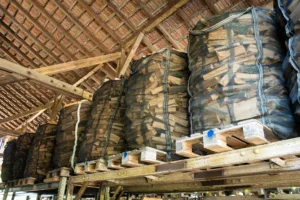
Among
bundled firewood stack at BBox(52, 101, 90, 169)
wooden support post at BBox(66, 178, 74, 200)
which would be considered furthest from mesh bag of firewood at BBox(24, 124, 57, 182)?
wooden support post at BBox(66, 178, 74, 200)

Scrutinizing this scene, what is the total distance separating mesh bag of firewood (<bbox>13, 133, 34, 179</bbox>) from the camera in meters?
6.66

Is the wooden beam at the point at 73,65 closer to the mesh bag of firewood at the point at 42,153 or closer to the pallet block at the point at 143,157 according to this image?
the mesh bag of firewood at the point at 42,153

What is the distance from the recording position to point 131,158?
295 cm

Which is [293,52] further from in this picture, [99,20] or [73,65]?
[99,20]

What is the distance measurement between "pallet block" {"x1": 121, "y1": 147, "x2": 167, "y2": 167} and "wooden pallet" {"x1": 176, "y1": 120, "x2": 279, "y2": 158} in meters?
0.42

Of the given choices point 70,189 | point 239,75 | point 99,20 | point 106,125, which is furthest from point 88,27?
point 239,75

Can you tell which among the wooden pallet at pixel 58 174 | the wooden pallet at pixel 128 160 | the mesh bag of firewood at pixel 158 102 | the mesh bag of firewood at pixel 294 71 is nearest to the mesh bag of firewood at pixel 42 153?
the wooden pallet at pixel 58 174

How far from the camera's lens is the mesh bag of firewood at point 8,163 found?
7180mm

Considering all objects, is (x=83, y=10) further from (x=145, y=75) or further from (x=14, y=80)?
(x=145, y=75)

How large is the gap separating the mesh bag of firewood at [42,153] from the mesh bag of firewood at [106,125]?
6.40 ft

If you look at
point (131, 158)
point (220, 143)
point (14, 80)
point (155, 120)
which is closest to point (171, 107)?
point (155, 120)

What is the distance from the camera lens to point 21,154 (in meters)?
6.82

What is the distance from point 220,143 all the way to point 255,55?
3.06 ft

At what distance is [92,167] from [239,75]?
2.33 m
